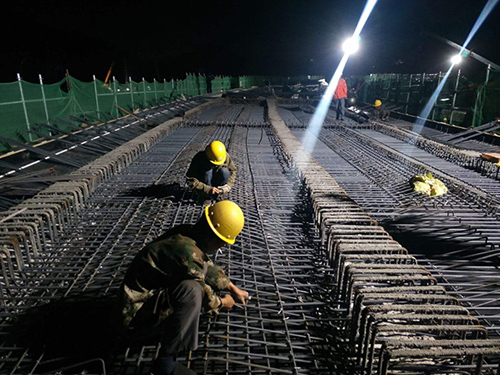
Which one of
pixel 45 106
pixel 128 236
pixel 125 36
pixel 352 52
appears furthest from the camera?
pixel 352 52

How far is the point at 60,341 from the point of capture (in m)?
2.69

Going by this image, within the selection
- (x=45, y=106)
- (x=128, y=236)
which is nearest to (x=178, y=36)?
(x=45, y=106)

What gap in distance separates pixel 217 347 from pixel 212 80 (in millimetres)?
36642

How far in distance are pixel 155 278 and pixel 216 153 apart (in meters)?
2.82

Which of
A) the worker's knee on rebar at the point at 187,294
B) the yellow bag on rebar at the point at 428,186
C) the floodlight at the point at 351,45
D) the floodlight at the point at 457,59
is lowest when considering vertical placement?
the yellow bag on rebar at the point at 428,186

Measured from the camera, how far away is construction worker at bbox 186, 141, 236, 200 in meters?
5.00

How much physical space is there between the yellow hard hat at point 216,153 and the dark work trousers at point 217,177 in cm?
21

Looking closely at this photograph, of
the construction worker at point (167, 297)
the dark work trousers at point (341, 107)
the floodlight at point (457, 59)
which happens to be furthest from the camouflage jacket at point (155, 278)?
the floodlight at point (457, 59)

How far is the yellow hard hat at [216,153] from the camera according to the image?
16.5 ft

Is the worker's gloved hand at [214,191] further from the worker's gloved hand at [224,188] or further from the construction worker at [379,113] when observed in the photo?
the construction worker at [379,113]

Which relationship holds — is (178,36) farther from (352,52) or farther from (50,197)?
(50,197)

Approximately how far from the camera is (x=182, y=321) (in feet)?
Result: 7.61

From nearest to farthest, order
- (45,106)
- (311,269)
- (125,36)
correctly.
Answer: (311,269)
(45,106)
(125,36)

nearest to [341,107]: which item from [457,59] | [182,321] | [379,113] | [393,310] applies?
[379,113]
